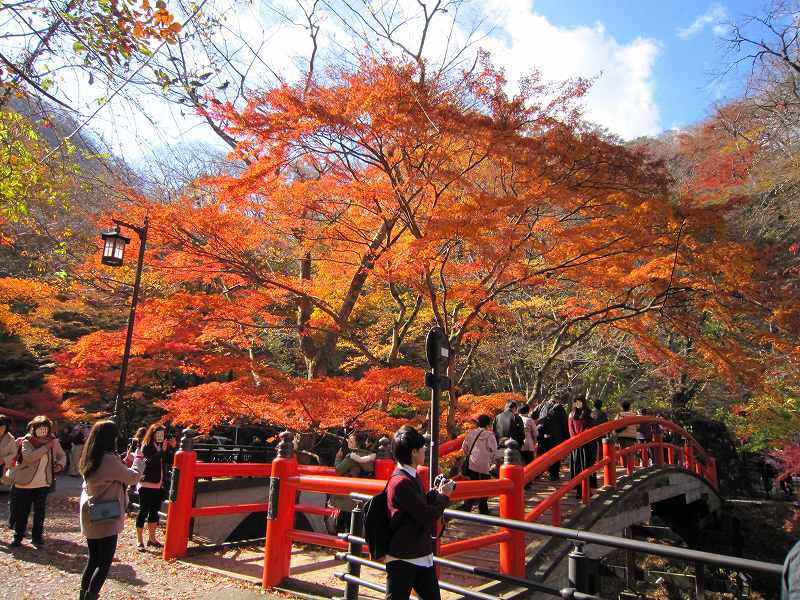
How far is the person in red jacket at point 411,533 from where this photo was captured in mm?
3123

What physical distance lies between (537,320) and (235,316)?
36.1 feet

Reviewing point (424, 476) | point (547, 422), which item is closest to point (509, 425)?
A: point (547, 422)

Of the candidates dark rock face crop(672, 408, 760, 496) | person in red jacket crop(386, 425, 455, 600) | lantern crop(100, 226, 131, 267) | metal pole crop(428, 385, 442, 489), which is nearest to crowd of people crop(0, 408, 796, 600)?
person in red jacket crop(386, 425, 455, 600)

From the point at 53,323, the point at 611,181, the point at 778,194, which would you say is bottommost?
the point at 53,323

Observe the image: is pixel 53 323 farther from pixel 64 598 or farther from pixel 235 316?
pixel 64 598

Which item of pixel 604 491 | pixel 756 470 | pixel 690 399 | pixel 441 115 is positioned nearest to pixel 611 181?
pixel 441 115

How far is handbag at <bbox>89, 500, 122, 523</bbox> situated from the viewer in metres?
4.15

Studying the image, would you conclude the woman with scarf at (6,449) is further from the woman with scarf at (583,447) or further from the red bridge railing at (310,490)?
the woman with scarf at (583,447)

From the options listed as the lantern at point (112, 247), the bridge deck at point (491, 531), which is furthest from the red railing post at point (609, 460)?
the lantern at point (112, 247)

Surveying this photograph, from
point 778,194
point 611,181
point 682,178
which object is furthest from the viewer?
point 682,178

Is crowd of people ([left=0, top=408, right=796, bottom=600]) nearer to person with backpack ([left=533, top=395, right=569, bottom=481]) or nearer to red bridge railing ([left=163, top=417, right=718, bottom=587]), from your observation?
person with backpack ([left=533, top=395, right=569, bottom=481])

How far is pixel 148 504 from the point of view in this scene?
280 inches

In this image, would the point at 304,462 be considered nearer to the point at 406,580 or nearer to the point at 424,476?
the point at 424,476

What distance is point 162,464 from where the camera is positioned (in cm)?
736
